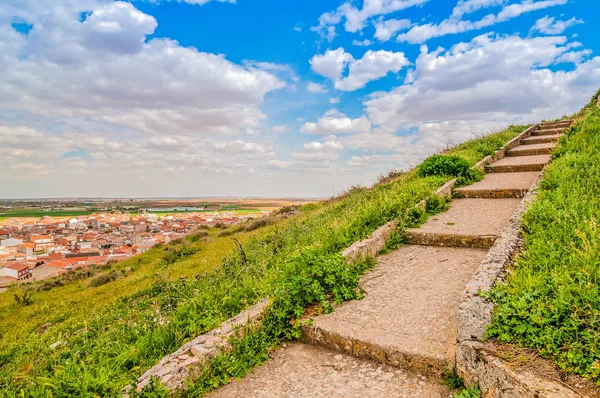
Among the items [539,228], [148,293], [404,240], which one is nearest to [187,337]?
[404,240]

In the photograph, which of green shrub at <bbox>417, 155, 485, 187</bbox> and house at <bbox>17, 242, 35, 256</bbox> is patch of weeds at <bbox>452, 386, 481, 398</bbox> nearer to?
green shrub at <bbox>417, 155, 485, 187</bbox>

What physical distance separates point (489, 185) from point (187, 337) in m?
7.31

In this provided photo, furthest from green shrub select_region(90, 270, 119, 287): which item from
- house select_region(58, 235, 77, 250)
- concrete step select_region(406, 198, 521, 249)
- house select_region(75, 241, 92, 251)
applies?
house select_region(58, 235, 77, 250)

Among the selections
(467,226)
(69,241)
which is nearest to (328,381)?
(467,226)

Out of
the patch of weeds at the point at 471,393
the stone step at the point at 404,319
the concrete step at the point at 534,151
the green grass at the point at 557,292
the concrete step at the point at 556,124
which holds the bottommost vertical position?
the patch of weeds at the point at 471,393

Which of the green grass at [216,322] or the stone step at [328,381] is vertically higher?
the green grass at [216,322]

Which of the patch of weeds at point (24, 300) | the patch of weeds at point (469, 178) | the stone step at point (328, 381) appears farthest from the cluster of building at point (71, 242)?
the stone step at point (328, 381)

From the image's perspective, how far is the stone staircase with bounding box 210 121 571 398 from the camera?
7.92 ft

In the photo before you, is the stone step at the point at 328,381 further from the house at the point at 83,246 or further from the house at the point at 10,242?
the house at the point at 10,242

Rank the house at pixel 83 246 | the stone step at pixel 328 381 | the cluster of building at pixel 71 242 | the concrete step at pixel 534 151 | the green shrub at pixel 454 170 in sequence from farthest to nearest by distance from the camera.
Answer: the house at pixel 83 246, the cluster of building at pixel 71 242, the concrete step at pixel 534 151, the green shrub at pixel 454 170, the stone step at pixel 328 381

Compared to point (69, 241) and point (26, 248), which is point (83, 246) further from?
point (26, 248)

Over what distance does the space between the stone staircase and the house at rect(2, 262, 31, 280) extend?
73.5 feet

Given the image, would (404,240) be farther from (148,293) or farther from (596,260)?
(148,293)

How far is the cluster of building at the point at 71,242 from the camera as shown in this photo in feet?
63.1
